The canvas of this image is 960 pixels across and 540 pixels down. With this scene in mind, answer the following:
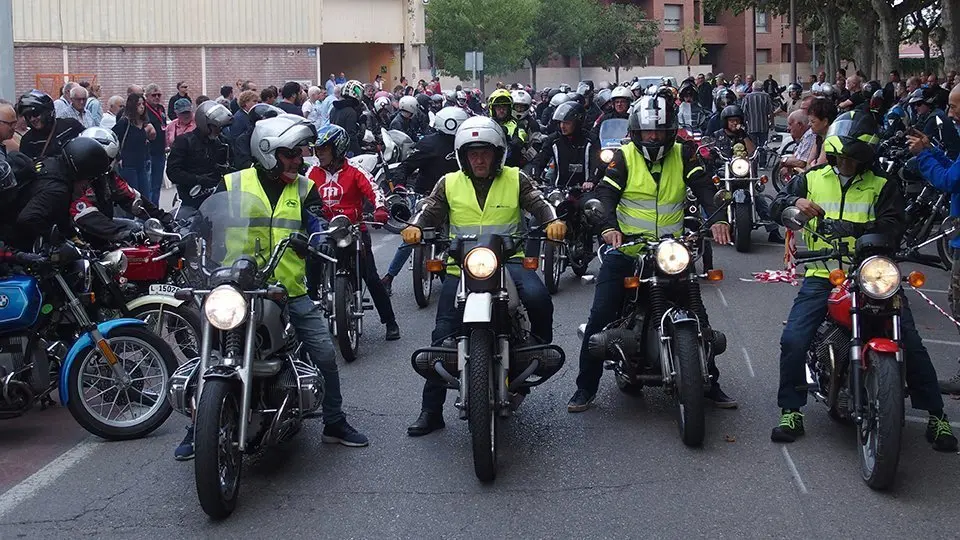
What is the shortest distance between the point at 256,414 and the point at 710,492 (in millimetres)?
2251

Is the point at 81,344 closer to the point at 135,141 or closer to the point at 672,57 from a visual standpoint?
the point at 135,141

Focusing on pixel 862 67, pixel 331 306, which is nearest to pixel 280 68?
pixel 862 67

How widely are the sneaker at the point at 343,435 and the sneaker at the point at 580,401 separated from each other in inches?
52.9

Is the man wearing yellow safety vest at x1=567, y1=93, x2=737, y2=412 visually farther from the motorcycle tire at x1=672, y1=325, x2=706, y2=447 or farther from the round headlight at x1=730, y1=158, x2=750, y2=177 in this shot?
the round headlight at x1=730, y1=158, x2=750, y2=177

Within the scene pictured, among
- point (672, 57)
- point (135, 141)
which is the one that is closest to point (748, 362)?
point (135, 141)

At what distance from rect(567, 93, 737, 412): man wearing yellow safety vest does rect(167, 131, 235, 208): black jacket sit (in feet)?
18.0

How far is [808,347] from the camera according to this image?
6.96 meters

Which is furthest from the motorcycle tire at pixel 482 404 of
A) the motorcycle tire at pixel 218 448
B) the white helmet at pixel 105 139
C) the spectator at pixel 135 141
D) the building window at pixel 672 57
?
the building window at pixel 672 57

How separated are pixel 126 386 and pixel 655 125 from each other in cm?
342

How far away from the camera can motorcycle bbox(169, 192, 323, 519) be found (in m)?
5.76

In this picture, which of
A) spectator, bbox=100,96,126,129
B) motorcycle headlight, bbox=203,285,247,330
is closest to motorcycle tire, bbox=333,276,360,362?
motorcycle headlight, bbox=203,285,247,330

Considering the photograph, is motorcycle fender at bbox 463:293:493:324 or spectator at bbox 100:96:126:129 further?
spectator at bbox 100:96:126:129

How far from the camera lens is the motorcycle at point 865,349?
599cm

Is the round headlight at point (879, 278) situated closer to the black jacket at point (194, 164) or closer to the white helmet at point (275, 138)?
the white helmet at point (275, 138)
